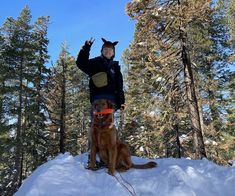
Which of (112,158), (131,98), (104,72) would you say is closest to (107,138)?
(112,158)

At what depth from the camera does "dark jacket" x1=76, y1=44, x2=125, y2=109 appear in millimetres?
6531

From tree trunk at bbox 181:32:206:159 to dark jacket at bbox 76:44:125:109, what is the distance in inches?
281

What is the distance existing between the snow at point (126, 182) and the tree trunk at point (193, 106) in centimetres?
672

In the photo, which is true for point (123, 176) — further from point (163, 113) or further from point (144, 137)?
point (144, 137)

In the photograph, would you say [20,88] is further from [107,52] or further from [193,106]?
→ [107,52]

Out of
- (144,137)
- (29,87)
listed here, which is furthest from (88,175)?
(29,87)

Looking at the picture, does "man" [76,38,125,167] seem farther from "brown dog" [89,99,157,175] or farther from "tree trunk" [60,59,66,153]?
"tree trunk" [60,59,66,153]

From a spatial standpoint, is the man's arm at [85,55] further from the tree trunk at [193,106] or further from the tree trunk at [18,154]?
the tree trunk at [18,154]

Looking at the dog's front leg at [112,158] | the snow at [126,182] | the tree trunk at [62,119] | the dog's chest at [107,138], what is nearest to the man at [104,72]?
the dog's chest at [107,138]

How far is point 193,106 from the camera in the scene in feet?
44.2

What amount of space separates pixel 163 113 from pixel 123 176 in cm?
942

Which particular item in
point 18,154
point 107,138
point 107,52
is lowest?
point 18,154

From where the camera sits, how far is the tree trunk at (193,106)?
13117mm

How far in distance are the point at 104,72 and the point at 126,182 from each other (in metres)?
2.16
